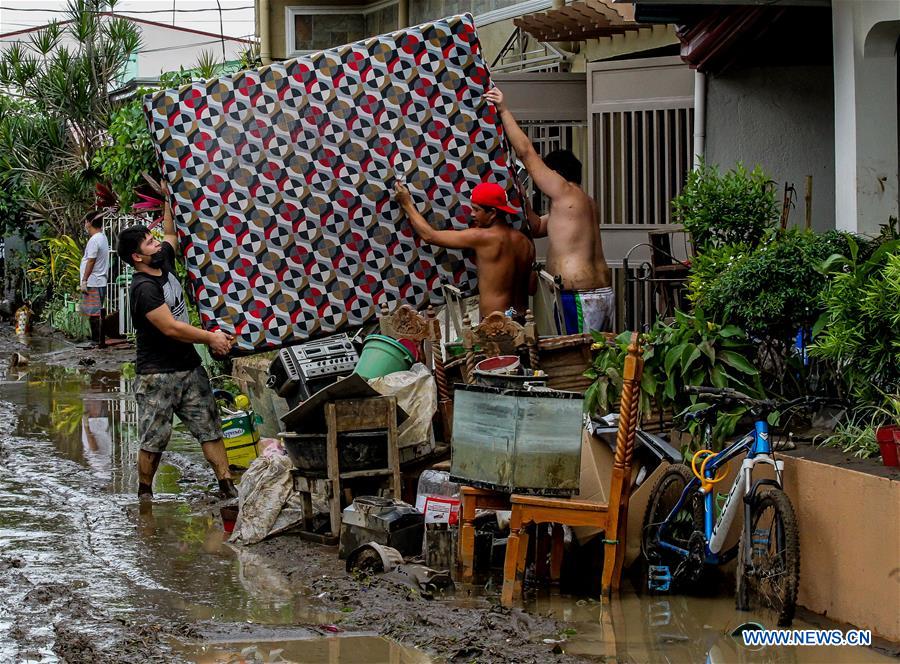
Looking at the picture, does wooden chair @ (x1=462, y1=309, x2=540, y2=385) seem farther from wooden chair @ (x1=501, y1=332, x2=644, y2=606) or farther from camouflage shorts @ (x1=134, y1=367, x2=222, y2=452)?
camouflage shorts @ (x1=134, y1=367, x2=222, y2=452)

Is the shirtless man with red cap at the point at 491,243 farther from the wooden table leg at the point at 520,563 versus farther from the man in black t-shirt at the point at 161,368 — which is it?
the wooden table leg at the point at 520,563

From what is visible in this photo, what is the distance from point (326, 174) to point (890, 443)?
4.84 meters

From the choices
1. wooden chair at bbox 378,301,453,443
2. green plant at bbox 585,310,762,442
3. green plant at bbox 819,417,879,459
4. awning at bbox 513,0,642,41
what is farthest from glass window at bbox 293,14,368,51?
green plant at bbox 819,417,879,459

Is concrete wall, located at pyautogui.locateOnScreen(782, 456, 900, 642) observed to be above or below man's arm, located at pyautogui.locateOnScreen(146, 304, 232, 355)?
below

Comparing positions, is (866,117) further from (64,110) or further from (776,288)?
(64,110)

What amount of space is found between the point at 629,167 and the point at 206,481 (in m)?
4.81

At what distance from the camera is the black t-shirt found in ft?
29.5

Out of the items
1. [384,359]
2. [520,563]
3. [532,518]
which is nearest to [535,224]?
[384,359]

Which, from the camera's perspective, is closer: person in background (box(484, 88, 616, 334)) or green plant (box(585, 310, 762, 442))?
green plant (box(585, 310, 762, 442))

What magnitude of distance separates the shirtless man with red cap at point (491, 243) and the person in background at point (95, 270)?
10115mm

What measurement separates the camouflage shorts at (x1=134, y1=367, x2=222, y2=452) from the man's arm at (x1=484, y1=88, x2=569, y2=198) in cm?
291

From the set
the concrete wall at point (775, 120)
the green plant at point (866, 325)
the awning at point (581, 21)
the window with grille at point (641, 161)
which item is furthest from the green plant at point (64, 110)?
the green plant at point (866, 325)

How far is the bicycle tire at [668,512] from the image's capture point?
6.78 meters

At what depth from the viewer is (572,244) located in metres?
9.58
